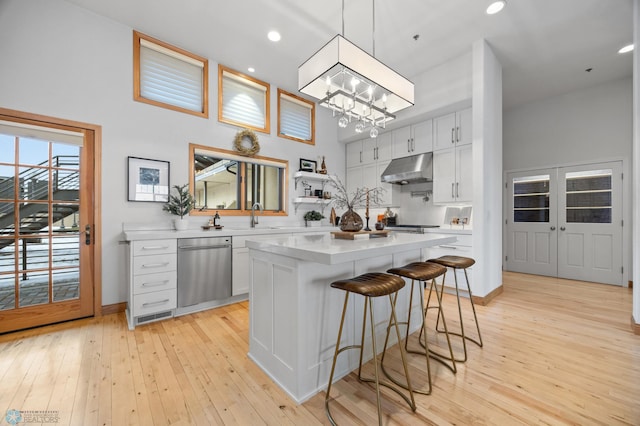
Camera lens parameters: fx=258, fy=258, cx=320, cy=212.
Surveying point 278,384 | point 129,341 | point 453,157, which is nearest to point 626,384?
point 278,384

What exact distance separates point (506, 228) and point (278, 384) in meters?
5.58

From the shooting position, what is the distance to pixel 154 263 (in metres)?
2.78

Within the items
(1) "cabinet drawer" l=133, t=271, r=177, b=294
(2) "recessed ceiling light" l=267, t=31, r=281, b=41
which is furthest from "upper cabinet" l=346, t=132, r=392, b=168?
(1) "cabinet drawer" l=133, t=271, r=177, b=294

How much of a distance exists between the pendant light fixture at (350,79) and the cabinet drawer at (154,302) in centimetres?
256

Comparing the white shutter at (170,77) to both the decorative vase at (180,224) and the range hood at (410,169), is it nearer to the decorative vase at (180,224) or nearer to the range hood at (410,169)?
the decorative vase at (180,224)

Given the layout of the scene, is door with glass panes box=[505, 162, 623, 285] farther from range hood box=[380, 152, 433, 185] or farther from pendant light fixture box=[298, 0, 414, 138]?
pendant light fixture box=[298, 0, 414, 138]

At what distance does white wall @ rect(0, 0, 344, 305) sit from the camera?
2604mm

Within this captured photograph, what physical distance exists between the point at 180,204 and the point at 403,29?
3531mm

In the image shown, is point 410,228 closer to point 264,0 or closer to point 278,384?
point 278,384

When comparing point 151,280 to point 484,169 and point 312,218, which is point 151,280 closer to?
point 312,218

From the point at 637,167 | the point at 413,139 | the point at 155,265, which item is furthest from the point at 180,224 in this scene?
the point at 637,167

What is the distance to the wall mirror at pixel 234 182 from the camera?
3.79 metres

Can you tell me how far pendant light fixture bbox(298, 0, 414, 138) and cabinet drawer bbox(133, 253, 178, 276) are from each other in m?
2.27

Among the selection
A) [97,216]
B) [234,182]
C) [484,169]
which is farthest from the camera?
[234,182]
